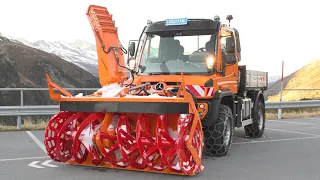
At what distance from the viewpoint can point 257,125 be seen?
11.2 meters

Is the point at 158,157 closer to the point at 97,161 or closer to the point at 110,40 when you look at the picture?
the point at 97,161

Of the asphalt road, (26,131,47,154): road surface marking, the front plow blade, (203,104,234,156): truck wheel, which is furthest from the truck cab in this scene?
(26,131,47,154): road surface marking

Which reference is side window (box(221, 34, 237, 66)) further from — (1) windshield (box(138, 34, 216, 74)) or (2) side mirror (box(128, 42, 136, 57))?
(2) side mirror (box(128, 42, 136, 57))

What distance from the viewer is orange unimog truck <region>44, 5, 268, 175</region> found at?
6.39 meters

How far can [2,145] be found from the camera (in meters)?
9.59

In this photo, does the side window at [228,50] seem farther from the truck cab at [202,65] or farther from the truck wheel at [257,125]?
the truck wheel at [257,125]

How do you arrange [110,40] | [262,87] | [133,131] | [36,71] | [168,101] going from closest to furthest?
[168,101]
[133,131]
[110,40]
[262,87]
[36,71]

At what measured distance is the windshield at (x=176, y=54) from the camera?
8.11m

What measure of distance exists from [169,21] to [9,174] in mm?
4160

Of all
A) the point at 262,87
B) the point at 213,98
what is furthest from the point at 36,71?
the point at 213,98

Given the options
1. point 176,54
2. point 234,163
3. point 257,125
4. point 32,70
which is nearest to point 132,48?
point 176,54

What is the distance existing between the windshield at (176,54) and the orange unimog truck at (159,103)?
0.7 inches

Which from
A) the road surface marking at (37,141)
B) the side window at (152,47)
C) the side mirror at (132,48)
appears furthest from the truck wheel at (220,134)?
the road surface marking at (37,141)

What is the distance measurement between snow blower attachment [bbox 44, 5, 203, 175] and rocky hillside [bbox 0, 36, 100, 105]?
1535 inches
